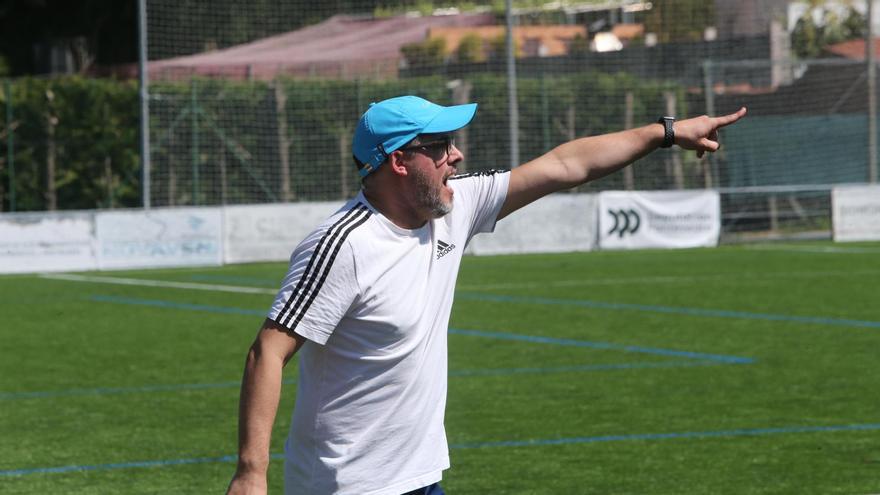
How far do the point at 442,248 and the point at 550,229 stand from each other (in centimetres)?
2180

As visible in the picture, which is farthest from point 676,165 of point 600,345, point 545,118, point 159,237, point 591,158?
point 591,158

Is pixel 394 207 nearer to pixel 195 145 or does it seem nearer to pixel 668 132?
pixel 668 132

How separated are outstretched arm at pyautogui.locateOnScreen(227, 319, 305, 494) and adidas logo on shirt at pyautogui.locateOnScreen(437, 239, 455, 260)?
52 cm

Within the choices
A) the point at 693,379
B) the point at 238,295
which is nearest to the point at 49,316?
the point at 238,295

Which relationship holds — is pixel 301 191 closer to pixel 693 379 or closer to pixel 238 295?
pixel 238 295

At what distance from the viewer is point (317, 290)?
4.24m

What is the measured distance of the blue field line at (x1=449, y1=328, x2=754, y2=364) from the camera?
12.6 m

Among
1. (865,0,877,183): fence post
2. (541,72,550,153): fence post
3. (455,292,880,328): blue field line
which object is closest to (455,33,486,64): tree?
(541,72,550,153): fence post

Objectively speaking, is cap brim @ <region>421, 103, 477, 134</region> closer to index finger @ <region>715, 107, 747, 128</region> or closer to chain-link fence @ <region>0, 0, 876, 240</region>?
index finger @ <region>715, 107, 747, 128</region>

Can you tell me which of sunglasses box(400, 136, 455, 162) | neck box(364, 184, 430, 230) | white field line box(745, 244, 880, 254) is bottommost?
white field line box(745, 244, 880, 254)

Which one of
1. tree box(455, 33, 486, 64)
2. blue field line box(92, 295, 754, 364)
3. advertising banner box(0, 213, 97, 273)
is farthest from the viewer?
tree box(455, 33, 486, 64)

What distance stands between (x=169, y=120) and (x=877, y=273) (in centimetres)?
1308

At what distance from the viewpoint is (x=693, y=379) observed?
11492 millimetres

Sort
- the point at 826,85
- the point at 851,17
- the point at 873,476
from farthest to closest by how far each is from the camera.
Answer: the point at 851,17, the point at 826,85, the point at 873,476
